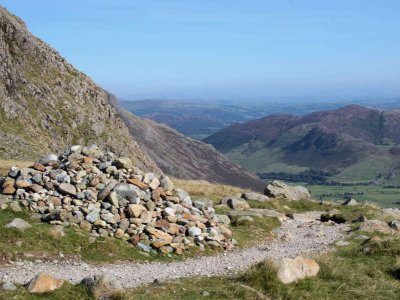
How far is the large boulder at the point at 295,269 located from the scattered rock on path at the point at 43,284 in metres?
7.88

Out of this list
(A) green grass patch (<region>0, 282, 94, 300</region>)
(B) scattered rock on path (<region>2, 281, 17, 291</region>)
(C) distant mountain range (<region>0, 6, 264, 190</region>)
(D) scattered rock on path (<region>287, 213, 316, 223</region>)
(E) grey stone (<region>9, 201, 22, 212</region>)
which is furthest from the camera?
(C) distant mountain range (<region>0, 6, 264, 190</region>)

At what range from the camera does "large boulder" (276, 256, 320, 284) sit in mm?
16281

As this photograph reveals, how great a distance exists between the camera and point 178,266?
20938 millimetres

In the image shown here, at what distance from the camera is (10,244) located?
65.8 feet

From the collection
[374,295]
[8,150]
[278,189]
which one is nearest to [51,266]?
[374,295]

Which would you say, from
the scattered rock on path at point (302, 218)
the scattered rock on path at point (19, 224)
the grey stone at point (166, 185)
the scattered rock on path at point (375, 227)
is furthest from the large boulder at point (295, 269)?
the scattered rock on path at point (302, 218)

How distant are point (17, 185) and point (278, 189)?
29.8 m

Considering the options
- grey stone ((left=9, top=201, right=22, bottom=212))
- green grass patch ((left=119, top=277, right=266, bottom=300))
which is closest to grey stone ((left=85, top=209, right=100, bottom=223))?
grey stone ((left=9, top=201, right=22, bottom=212))

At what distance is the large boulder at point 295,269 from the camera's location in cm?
1628

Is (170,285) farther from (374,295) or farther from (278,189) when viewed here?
(278,189)

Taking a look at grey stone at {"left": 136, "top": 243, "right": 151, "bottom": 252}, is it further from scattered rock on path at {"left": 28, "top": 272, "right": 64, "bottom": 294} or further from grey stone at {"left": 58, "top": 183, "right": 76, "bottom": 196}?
scattered rock on path at {"left": 28, "top": 272, "right": 64, "bottom": 294}

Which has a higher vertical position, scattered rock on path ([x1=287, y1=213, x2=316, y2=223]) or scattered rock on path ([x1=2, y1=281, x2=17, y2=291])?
scattered rock on path ([x1=2, y1=281, x2=17, y2=291])

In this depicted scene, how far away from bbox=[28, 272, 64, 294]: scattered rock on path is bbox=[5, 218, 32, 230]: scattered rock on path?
7119 mm

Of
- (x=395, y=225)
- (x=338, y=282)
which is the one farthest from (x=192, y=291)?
(x=395, y=225)
